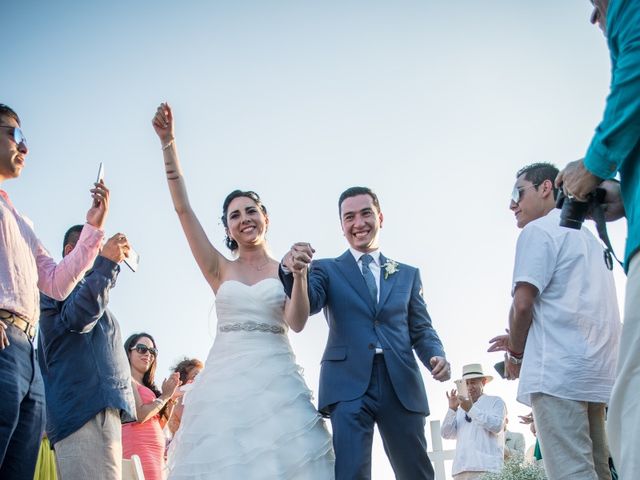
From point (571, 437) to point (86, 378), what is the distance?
297cm

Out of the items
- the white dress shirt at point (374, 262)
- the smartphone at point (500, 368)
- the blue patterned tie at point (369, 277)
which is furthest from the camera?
the white dress shirt at point (374, 262)

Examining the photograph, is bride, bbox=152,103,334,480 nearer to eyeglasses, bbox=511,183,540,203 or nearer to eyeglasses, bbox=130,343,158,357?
eyeglasses, bbox=511,183,540,203

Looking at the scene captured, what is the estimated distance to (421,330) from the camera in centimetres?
520

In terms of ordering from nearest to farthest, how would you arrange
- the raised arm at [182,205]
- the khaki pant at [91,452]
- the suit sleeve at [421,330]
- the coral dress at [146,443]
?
the khaki pant at [91,452], the suit sleeve at [421,330], the raised arm at [182,205], the coral dress at [146,443]

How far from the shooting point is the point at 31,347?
12.5 feet

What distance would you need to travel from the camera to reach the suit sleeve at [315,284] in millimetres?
4824

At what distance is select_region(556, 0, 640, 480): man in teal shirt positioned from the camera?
232 cm

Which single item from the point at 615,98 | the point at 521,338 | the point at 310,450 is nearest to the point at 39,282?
the point at 310,450

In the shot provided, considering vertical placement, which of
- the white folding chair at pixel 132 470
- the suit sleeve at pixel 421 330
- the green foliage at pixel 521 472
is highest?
the suit sleeve at pixel 421 330

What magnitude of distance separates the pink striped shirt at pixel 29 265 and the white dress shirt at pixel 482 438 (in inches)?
257

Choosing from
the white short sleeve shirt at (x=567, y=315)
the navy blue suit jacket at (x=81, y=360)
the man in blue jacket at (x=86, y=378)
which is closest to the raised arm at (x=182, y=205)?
the man in blue jacket at (x=86, y=378)

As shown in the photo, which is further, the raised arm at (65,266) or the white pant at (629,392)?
the raised arm at (65,266)

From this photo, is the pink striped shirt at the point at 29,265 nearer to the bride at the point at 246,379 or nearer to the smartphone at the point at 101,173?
the smartphone at the point at 101,173

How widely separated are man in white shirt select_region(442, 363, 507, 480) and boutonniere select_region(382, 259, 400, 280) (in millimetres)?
4826
